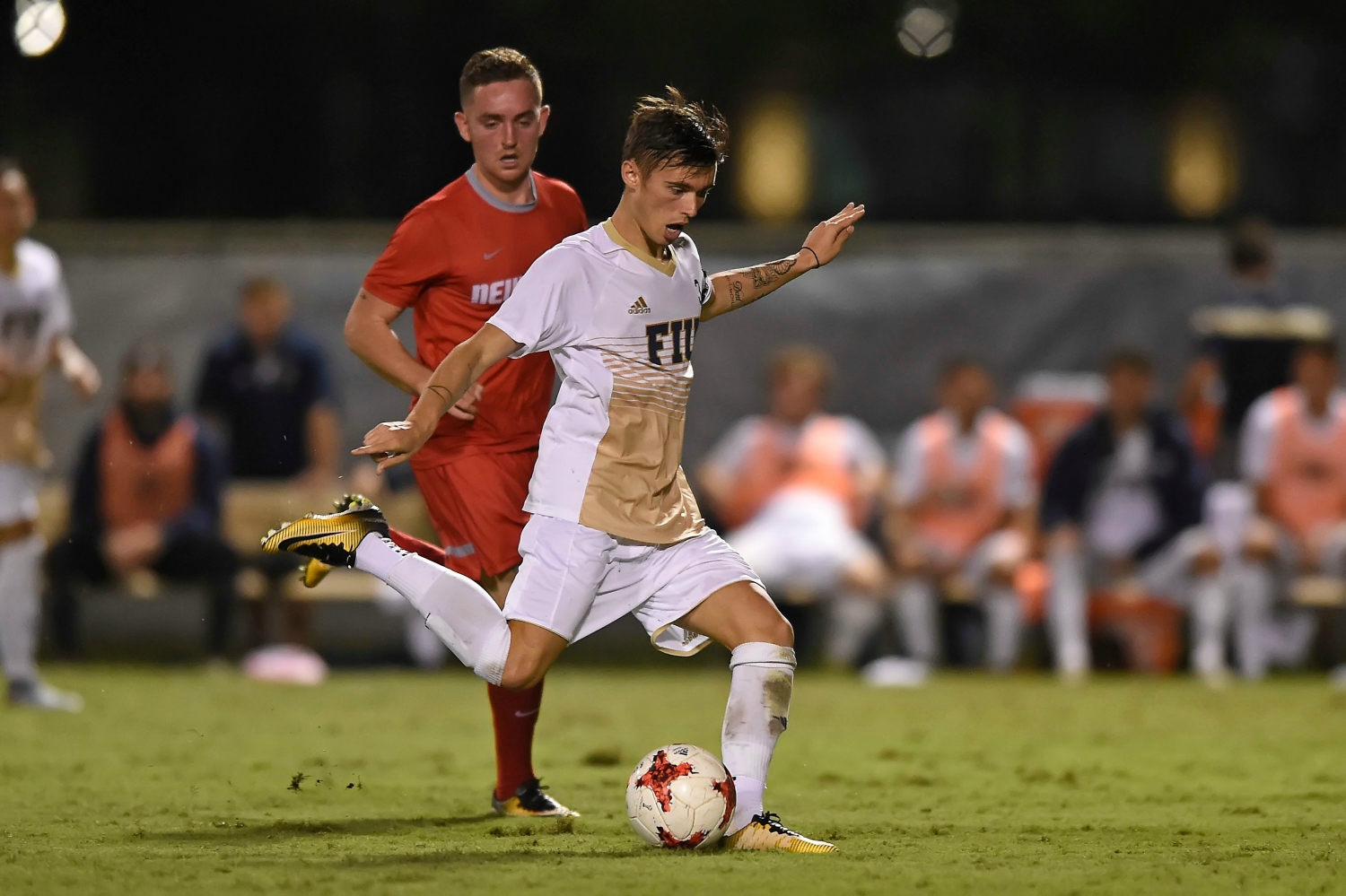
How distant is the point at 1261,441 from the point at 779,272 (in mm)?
6821

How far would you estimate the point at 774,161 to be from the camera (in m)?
17.7

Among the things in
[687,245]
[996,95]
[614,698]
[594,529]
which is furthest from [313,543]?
[996,95]

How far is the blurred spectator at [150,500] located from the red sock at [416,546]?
6.05 m

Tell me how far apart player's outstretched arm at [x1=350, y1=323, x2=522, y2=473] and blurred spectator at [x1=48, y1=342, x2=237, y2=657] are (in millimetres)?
6775

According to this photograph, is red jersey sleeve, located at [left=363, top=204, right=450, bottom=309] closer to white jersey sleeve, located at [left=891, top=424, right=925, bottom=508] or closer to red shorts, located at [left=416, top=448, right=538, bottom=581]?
red shorts, located at [left=416, top=448, right=538, bottom=581]

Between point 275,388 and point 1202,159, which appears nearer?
point 275,388

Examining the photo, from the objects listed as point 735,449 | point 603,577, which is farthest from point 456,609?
point 735,449

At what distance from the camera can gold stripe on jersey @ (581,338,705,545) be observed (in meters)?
5.77

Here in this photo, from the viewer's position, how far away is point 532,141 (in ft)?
21.1

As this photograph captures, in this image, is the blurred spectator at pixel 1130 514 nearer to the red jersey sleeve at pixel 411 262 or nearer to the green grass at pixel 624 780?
the green grass at pixel 624 780

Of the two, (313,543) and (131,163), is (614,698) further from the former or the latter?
(131,163)

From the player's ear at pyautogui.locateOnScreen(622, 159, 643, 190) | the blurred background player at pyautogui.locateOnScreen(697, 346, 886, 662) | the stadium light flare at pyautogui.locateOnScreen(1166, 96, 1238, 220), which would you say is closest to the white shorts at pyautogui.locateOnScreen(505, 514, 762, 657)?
the player's ear at pyautogui.locateOnScreen(622, 159, 643, 190)

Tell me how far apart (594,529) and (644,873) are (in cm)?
106

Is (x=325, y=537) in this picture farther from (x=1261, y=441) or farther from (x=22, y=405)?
(x=1261, y=441)
